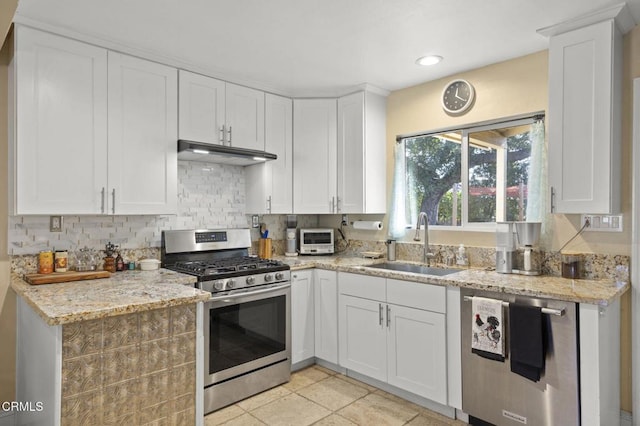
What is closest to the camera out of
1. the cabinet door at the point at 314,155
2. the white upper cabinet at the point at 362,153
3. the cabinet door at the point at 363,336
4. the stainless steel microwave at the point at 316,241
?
the cabinet door at the point at 363,336

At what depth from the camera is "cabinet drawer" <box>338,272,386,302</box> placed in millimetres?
2947

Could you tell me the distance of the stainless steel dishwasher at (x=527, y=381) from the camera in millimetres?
2109

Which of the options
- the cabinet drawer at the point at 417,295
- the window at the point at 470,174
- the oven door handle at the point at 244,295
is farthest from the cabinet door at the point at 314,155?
the cabinet drawer at the point at 417,295

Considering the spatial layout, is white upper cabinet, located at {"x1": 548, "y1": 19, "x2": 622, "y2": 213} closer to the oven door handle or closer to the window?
the window

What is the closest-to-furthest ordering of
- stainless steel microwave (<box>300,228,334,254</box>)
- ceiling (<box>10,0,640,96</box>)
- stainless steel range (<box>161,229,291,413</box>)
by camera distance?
1. ceiling (<box>10,0,640,96</box>)
2. stainless steel range (<box>161,229,291,413</box>)
3. stainless steel microwave (<box>300,228,334,254</box>)

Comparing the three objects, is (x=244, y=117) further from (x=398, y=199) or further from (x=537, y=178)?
(x=537, y=178)

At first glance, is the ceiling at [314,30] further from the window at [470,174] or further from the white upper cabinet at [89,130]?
the window at [470,174]

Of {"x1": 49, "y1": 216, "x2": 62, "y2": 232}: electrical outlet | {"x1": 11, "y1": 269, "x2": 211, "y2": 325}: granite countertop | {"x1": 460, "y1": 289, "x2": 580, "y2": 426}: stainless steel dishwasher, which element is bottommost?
{"x1": 460, "y1": 289, "x2": 580, "y2": 426}: stainless steel dishwasher

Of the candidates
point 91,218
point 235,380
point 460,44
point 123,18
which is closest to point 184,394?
point 235,380

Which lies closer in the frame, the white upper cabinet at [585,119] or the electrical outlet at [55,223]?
the white upper cabinet at [585,119]

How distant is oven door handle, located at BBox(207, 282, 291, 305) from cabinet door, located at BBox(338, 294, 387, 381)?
1.65 feet

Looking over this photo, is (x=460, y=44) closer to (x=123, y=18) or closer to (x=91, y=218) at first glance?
(x=123, y=18)

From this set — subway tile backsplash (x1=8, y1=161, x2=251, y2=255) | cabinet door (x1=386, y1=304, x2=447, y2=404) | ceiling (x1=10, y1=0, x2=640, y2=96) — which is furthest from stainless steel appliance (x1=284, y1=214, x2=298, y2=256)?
ceiling (x1=10, y1=0, x2=640, y2=96)

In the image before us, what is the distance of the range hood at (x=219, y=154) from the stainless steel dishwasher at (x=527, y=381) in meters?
1.95
